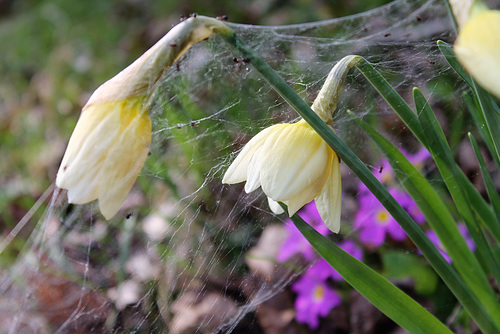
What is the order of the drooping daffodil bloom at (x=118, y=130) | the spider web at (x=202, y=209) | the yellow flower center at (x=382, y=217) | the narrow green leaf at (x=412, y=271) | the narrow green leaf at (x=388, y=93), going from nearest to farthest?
1. the drooping daffodil bloom at (x=118, y=130)
2. the narrow green leaf at (x=388, y=93)
3. the spider web at (x=202, y=209)
4. the narrow green leaf at (x=412, y=271)
5. the yellow flower center at (x=382, y=217)

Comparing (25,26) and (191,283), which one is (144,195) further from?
(25,26)

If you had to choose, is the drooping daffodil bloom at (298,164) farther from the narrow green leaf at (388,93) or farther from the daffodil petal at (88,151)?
the daffodil petal at (88,151)

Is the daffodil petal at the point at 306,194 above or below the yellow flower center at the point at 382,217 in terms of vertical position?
above

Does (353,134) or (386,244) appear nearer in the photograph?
(353,134)

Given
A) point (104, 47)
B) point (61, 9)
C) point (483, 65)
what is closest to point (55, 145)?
point (104, 47)

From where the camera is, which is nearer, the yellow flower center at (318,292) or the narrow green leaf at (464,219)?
the narrow green leaf at (464,219)

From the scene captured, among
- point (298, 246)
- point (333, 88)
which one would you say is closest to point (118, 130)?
point (333, 88)

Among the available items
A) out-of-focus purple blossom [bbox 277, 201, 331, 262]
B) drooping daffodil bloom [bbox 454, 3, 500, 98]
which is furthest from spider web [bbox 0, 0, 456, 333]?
drooping daffodil bloom [bbox 454, 3, 500, 98]

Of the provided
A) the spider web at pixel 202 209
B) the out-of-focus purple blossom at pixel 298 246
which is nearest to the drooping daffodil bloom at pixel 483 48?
the spider web at pixel 202 209
